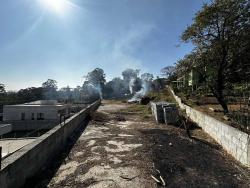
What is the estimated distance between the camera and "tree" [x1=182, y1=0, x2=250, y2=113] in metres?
12.2

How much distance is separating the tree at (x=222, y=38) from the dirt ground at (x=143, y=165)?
5540 mm

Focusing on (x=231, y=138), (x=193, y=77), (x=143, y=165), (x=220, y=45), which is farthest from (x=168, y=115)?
(x=143, y=165)

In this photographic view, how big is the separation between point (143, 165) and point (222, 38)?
9741 millimetres

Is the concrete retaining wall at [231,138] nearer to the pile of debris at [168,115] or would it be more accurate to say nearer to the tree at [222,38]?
the pile of debris at [168,115]

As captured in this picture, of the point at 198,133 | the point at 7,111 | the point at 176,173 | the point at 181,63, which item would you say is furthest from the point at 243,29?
the point at 7,111

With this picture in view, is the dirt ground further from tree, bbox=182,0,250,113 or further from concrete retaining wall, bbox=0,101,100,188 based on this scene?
tree, bbox=182,0,250,113

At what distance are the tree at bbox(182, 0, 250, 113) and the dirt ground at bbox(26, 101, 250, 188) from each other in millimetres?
5540

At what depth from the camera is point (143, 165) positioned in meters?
6.34

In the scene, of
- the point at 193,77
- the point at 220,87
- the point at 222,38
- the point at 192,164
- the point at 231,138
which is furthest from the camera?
the point at 193,77

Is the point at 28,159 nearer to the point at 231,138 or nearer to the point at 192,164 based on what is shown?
the point at 192,164

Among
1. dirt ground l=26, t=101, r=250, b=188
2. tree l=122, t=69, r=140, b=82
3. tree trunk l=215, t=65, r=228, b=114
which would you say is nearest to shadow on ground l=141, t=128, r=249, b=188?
dirt ground l=26, t=101, r=250, b=188

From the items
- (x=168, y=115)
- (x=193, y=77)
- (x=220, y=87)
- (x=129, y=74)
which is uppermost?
(x=129, y=74)

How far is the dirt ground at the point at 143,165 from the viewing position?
5.32 meters

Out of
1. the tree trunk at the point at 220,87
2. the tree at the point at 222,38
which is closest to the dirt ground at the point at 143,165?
the tree trunk at the point at 220,87
